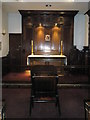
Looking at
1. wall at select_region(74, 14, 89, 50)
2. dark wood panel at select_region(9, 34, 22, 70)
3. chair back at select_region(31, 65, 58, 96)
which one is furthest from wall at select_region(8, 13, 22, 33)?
chair back at select_region(31, 65, 58, 96)

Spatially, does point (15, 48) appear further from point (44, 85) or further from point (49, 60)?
point (44, 85)

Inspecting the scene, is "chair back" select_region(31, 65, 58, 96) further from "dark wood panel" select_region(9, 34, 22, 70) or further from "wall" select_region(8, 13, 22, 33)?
"wall" select_region(8, 13, 22, 33)

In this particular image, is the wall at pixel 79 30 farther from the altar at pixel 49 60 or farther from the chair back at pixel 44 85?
the chair back at pixel 44 85

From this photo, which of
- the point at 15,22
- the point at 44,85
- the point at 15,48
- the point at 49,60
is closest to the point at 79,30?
the point at 49,60

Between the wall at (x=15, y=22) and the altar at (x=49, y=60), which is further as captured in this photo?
the wall at (x=15, y=22)

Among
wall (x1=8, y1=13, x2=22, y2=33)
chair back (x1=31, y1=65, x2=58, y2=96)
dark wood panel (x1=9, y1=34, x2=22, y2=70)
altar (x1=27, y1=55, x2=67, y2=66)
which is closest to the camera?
chair back (x1=31, y1=65, x2=58, y2=96)

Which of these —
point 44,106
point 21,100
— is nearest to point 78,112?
point 44,106

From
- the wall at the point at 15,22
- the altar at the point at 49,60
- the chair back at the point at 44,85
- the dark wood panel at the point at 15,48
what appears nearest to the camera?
the chair back at the point at 44,85

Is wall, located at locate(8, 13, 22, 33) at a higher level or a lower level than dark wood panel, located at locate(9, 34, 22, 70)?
higher

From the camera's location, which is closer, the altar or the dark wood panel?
the altar

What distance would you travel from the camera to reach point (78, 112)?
12.1ft

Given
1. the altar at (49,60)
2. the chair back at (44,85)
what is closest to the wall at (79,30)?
the altar at (49,60)

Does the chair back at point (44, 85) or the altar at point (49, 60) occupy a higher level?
the altar at point (49, 60)

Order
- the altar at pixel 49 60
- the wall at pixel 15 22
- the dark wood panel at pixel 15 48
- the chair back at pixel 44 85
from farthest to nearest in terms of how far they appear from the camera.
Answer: the dark wood panel at pixel 15 48
the wall at pixel 15 22
the altar at pixel 49 60
the chair back at pixel 44 85
